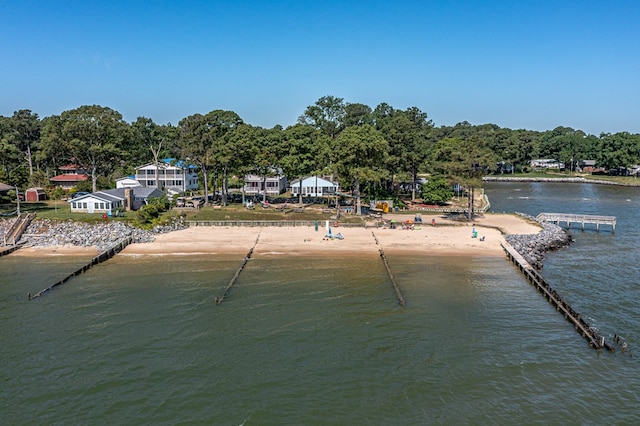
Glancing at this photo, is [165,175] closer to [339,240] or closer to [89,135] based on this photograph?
[89,135]

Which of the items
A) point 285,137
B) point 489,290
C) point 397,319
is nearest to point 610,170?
point 285,137

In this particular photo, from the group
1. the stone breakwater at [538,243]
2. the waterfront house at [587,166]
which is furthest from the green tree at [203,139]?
the waterfront house at [587,166]

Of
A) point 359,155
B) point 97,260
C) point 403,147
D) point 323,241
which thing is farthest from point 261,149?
point 97,260

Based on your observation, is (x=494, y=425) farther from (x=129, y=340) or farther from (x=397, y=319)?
(x=129, y=340)

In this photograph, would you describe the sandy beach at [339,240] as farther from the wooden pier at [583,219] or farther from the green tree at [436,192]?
the green tree at [436,192]

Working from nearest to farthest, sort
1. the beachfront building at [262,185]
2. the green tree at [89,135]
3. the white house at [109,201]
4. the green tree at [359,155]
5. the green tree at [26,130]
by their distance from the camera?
the white house at [109,201]
the green tree at [359,155]
the green tree at [89,135]
the beachfront building at [262,185]
the green tree at [26,130]

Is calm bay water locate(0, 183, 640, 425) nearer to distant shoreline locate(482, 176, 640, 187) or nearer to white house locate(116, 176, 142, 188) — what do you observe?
white house locate(116, 176, 142, 188)

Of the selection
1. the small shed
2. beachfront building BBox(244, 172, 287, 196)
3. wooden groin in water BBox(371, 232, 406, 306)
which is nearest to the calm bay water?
wooden groin in water BBox(371, 232, 406, 306)
